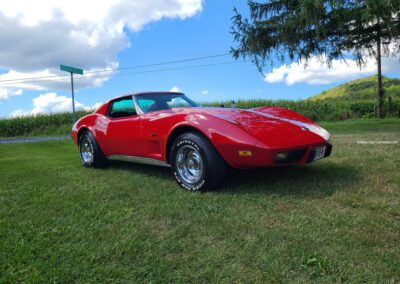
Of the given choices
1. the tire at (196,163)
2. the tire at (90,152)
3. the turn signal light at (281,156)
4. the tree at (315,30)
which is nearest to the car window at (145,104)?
the tire at (196,163)

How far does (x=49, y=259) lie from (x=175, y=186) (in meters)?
2.01

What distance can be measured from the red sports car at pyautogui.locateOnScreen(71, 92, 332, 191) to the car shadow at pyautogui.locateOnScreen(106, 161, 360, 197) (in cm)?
29

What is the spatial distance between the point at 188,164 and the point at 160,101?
1295mm

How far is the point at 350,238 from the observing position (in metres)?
2.44

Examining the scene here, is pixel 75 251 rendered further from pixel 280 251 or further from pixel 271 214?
pixel 271 214

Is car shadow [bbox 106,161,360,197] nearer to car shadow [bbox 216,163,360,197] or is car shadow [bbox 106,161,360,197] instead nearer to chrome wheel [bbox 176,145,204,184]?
car shadow [bbox 216,163,360,197]

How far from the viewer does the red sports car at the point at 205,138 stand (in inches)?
140

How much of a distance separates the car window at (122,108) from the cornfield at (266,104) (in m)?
17.4

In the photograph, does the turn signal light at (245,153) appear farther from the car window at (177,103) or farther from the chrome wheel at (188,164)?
the car window at (177,103)

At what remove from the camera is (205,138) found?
3.80 m

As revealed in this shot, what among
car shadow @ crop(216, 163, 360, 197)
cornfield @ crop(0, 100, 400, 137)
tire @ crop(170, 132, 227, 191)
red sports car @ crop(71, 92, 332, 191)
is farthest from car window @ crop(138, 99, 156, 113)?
cornfield @ crop(0, 100, 400, 137)

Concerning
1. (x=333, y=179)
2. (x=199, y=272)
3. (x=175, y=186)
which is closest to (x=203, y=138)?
(x=175, y=186)

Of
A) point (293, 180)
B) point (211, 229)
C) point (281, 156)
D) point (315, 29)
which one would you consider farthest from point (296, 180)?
point (315, 29)

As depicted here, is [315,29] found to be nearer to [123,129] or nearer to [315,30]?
[315,30]
